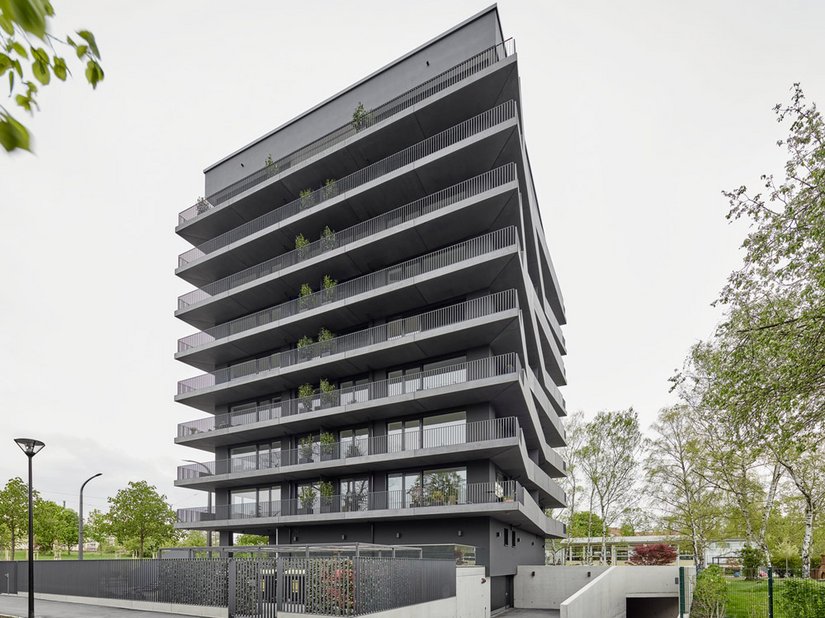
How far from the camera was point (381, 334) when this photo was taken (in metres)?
29.7

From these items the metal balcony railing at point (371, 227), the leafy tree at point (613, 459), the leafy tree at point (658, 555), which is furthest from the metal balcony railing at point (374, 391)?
the leafy tree at point (658, 555)

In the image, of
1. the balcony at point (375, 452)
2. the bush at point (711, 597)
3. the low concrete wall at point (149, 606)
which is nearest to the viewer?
the low concrete wall at point (149, 606)

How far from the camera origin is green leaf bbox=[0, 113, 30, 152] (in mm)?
2191

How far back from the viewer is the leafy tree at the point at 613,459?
4700cm

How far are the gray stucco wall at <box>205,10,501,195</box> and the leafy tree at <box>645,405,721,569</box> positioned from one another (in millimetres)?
25873

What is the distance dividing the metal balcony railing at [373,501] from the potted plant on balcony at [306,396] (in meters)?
4.46

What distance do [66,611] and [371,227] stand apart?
804 inches

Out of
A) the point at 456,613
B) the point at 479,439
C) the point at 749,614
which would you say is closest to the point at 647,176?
the point at 479,439

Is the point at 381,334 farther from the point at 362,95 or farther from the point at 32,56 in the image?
the point at 32,56

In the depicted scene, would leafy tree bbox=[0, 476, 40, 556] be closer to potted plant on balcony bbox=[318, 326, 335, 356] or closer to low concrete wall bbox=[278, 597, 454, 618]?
potted plant on balcony bbox=[318, 326, 335, 356]

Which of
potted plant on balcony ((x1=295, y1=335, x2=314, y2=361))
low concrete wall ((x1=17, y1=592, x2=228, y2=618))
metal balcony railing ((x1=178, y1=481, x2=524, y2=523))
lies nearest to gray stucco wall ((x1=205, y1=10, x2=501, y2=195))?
potted plant on balcony ((x1=295, y1=335, x2=314, y2=361))

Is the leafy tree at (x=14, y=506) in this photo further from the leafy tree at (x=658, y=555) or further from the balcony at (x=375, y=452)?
the leafy tree at (x=658, y=555)

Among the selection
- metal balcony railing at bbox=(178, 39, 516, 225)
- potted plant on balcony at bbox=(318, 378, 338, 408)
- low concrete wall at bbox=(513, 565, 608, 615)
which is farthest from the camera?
low concrete wall at bbox=(513, 565, 608, 615)

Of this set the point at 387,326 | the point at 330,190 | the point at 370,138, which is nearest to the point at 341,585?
the point at 387,326
